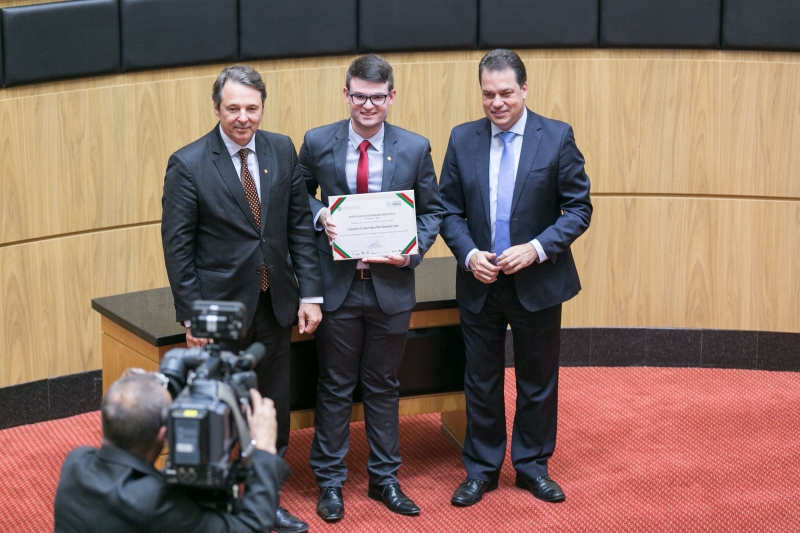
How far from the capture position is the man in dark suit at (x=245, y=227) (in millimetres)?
3270

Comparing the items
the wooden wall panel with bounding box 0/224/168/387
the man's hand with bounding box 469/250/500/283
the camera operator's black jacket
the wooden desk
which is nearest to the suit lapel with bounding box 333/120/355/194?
the man's hand with bounding box 469/250/500/283

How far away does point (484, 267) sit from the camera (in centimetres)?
356

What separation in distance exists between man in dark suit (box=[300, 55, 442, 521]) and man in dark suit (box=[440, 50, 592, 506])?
0.17m

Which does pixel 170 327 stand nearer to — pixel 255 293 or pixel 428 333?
pixel 255 293

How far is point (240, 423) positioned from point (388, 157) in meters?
1.65

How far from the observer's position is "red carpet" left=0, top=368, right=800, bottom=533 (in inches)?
144

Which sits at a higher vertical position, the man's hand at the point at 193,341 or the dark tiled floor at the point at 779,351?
the man's hand at the point at 193,341

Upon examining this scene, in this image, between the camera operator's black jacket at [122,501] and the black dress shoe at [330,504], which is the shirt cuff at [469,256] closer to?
the black dress shoe at [330,504]

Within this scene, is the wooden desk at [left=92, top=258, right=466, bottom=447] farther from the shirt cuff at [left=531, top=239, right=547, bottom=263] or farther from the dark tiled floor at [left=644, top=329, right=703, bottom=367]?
the dark tiled floor at [left=644, top=329, right=703, bottom=367]

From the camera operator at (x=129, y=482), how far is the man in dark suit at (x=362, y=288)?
1497 mm

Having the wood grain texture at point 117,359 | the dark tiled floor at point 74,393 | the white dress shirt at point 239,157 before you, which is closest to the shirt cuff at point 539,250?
the white dress shirt at point 239,157

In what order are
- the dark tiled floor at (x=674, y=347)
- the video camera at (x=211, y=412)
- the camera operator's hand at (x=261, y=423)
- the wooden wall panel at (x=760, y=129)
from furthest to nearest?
the dark tiled floor at (x=674, y=347) → the wooden wall panel at (x=760, y=129) → the camera operator's hand at (x=261, y=423) → the video camera at (x=211, y=412)

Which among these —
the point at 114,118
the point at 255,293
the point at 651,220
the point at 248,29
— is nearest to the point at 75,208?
the point at 114,118

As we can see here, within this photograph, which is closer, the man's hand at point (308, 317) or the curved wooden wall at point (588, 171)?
the man's hand at point (308, 317)
